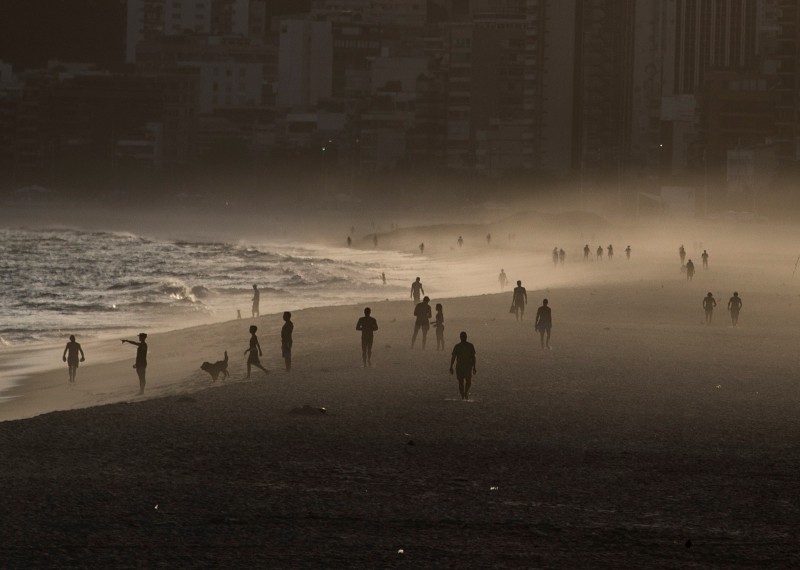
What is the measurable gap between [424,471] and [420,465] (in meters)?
0.32

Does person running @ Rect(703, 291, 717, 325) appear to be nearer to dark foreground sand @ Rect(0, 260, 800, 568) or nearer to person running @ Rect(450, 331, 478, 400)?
dark foreground sand @ Rect(0, 260, 800, 568)

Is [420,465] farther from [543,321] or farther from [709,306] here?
[709,306]

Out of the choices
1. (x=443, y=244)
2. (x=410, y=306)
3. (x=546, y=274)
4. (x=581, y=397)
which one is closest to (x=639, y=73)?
(x=443, y=244)

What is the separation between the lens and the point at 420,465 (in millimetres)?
16562

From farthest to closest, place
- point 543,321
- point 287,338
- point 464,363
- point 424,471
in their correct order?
point 543,321 < point 287,338 < point 464,363 < point 424,471

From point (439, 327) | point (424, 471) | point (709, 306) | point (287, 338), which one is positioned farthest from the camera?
point (709, 306)

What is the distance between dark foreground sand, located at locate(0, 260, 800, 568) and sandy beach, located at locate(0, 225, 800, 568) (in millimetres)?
38

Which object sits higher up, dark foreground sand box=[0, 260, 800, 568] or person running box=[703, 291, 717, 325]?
person running box=[703, 291, 717, 325]

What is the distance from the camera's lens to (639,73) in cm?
19875

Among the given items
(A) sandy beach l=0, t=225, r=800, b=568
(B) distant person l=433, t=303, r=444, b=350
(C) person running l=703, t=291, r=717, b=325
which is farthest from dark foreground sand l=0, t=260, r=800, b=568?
(C) person running l=703, t=291, r=717, b=325

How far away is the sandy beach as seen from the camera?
43.6ft

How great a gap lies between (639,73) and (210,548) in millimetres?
191387

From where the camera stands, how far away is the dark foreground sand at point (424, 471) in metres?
13.3

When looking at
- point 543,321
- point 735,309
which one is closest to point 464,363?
point 543,321
